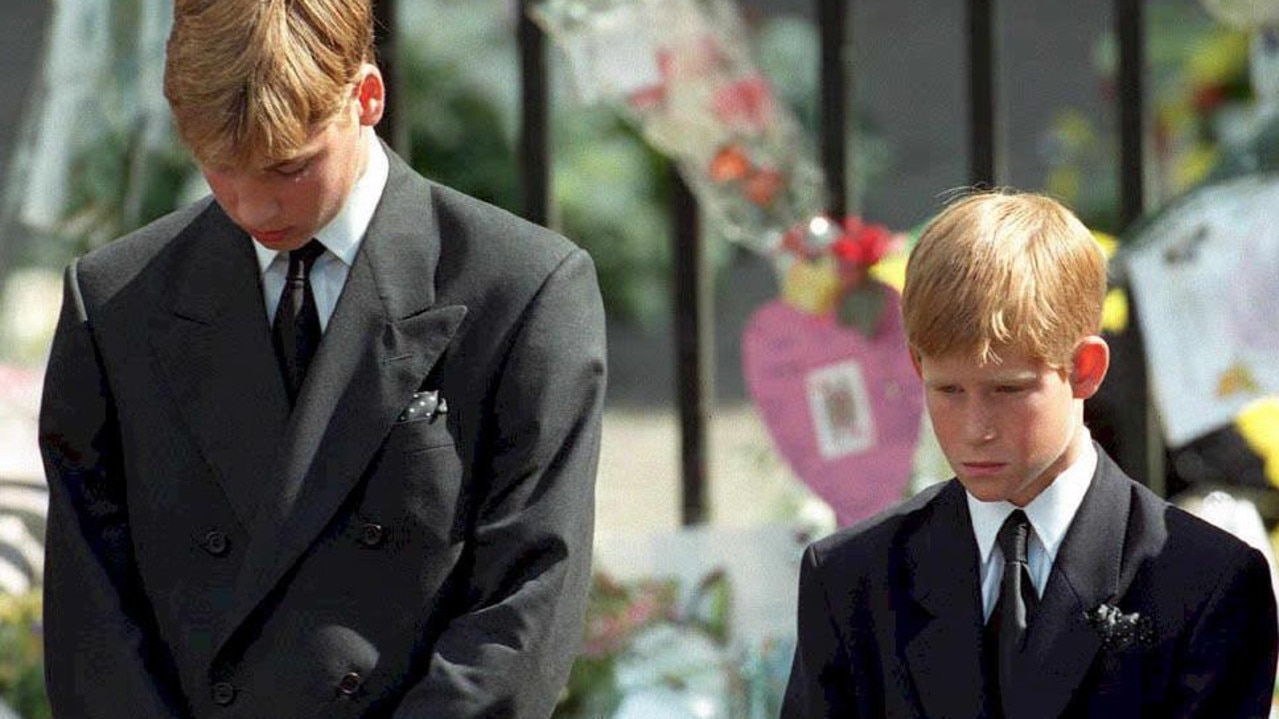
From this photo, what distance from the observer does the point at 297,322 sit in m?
2.56

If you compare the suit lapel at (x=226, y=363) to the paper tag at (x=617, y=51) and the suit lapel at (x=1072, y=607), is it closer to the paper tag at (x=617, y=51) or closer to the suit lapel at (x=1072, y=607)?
the suit lapel at (x=1072, y=607)

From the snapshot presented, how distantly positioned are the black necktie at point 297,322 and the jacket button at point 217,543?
0.16 meters

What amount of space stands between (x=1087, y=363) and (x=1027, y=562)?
197mm

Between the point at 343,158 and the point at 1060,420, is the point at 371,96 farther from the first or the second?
the point at 1060,420

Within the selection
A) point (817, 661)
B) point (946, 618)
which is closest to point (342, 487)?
point (817, 661)

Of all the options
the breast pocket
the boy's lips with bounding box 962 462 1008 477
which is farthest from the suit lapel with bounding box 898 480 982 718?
the breast pocket

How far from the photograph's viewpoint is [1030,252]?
7.72ft

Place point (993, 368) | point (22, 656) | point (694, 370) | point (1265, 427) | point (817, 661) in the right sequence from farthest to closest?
point (694, 370)
point (22, 656)
point (1265, 427)
point (817, 661)
point (993, 368)

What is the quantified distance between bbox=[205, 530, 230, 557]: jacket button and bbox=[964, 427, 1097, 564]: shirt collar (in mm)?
746

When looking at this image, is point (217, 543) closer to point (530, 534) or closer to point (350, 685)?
point (350, 685)

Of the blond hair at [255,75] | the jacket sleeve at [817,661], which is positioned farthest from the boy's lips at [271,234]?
the jacket sleeve at [817,661]

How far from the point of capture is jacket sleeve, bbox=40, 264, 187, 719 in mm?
2535

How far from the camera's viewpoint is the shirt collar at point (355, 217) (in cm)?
255

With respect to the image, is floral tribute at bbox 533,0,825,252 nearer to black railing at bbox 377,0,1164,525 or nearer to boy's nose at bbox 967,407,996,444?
black railing at bbox 377,0,1164,525
